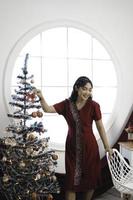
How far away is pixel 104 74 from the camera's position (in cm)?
412

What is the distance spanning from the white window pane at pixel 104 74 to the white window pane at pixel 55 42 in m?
0.45

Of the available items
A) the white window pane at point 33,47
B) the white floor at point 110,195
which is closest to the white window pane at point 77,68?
the white window pane at point 33,47

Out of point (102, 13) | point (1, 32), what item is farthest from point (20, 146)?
point (102, 13)

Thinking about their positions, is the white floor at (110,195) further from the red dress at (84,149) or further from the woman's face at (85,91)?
the woman's face at (85,91)

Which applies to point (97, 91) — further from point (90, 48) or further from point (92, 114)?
point (92, 114)

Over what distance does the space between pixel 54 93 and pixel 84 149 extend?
39.3 inches

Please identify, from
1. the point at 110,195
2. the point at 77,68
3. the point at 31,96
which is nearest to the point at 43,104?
the point at 31,96

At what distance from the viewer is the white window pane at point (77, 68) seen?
4004mm

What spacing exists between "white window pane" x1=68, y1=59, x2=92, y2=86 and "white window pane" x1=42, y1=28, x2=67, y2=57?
17 cm

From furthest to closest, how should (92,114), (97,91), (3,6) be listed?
(97,91)
(3,6)
(92,114)

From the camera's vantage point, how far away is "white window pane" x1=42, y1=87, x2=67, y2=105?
396 centimetres

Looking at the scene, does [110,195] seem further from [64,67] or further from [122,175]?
[64,67]

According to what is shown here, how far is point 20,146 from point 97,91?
4.75 ft

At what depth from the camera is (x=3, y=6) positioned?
141 inches
